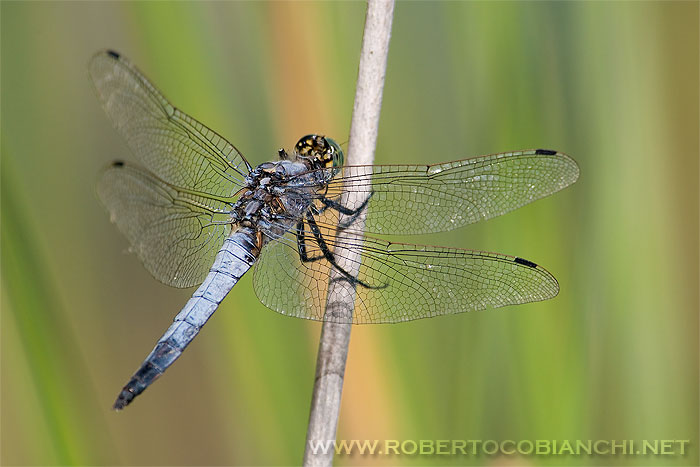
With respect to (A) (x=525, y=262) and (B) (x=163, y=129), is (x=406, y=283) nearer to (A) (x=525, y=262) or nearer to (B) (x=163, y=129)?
(A) (x=525, y=262)

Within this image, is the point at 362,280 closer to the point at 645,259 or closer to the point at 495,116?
the point at 495,116

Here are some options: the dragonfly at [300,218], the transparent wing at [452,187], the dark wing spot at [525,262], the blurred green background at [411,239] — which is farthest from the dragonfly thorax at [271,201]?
the dark wing spot at [525,262]

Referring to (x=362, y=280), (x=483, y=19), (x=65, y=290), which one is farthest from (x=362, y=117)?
(x=65, y=290)

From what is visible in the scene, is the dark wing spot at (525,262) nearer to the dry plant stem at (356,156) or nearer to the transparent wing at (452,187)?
the transparent wing at (452,187)

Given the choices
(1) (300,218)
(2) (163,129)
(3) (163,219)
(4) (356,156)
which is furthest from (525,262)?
(2) (163,129)

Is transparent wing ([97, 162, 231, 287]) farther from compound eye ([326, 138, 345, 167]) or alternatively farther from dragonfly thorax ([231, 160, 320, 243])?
compound eye ([326, 138, 345, 167])

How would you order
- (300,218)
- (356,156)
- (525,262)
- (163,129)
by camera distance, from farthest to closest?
(163,129) → (300,218) → (356,156) → (525,262)
